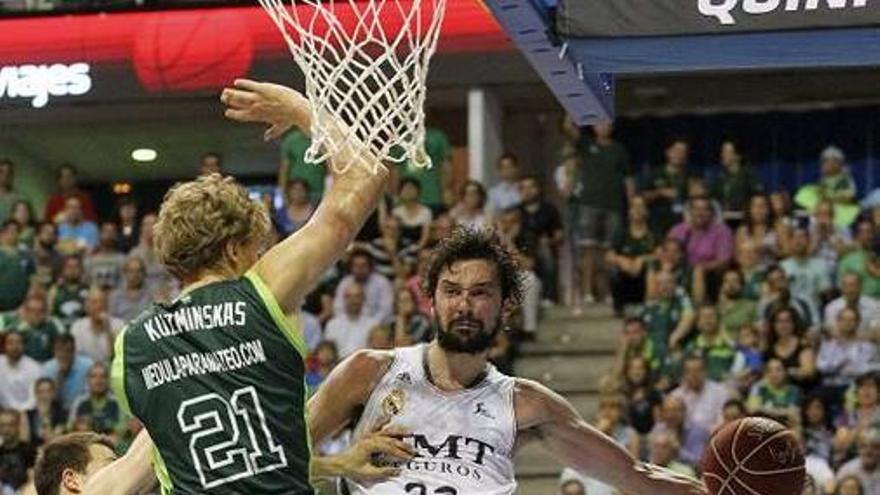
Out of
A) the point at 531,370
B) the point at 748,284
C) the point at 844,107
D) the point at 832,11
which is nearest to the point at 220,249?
the point at 832,11

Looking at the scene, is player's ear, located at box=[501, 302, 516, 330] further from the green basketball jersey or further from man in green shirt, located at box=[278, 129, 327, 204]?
man in green shirt, located at box=[278, 129, 327, 204]

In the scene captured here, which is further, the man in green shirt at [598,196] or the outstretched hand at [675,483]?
the man in green shirt at [598,196]

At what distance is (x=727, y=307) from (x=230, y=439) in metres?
11.2

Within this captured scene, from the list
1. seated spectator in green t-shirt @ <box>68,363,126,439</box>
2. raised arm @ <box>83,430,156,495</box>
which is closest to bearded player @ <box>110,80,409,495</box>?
raised arm @ <box>83,430,156,495</box>

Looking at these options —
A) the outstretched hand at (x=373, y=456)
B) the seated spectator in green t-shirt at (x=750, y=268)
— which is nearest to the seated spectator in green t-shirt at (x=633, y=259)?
the seated spectator in green t-shirt at (x=750, y=268)

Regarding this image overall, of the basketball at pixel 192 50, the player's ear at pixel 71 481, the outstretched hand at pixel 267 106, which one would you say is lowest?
the player's ear at pixel 71 481

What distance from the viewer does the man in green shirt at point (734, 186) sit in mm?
17812

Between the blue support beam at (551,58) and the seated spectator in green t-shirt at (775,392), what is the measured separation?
712 centimetres

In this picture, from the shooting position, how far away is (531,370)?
17297mm

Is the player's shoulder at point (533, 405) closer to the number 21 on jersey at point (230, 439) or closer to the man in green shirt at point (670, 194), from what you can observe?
the number 21 on jersey at point (230, 439)

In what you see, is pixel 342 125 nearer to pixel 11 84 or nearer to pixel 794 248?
pixel 794 248

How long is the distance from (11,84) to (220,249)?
50.7ft

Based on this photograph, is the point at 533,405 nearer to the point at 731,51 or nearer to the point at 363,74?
the point at 363,74

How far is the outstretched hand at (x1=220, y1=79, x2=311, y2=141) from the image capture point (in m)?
5.12
